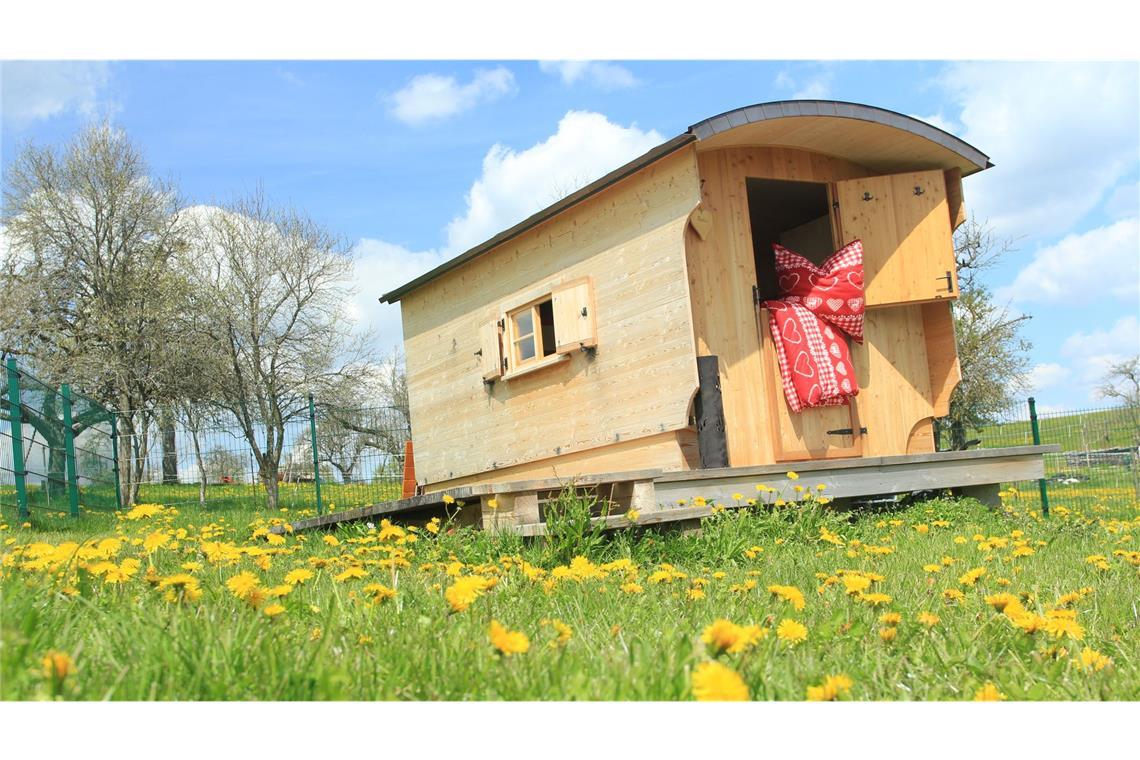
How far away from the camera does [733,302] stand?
8344 mm

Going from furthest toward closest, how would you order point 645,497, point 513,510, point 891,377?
point 891,377 → point 645,497 → point 513,510

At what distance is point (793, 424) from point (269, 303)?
1675 centimetres

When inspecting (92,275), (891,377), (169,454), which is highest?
(92,275)

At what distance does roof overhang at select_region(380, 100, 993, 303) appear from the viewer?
762 centimetres

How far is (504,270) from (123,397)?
1375 cm

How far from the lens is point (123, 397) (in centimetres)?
2019

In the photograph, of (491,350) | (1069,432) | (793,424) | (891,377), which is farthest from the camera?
(1069,432)

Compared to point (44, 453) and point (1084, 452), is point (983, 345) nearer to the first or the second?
point (1084, 452)

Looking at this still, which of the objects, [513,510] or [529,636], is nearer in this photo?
[529,636]

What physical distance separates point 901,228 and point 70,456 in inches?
386

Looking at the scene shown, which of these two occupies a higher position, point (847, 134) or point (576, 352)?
point (847, 134)

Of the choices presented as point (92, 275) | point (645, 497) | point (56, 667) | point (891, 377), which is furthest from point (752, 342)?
point (92, 275)

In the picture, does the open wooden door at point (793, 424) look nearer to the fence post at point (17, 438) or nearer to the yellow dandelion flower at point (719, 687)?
the yellow dandelion flower at point (719, 687)
